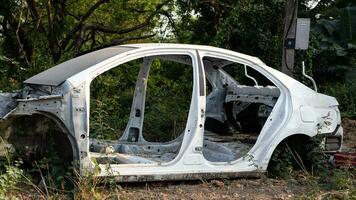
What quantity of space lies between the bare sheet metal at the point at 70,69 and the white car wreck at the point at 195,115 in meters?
0.01

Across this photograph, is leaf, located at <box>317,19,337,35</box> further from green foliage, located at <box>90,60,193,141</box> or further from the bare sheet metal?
the bare sheet metal

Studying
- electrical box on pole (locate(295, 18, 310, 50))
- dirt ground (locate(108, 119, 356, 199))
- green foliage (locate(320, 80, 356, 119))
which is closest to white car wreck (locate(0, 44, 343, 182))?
dirt ground (locate(108, 119, 356, 199))

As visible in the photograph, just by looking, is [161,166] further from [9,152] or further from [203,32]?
[203,32]

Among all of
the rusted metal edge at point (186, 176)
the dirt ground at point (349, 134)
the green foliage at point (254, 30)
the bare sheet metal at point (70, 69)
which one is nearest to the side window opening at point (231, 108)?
the rusted metal edge at point (186, 176)

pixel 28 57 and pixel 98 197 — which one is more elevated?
pixel 28 57

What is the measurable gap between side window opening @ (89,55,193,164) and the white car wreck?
19 mm

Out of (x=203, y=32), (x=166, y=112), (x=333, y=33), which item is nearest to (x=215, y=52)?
(x=166, y=112)

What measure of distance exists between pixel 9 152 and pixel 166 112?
18.1 feet

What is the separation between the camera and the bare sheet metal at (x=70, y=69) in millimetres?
6343

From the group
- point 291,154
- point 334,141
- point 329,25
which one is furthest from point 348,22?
point 291,154

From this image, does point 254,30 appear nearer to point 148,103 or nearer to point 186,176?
point 148,103

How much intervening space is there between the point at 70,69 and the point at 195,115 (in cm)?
154

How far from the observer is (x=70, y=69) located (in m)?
6.54

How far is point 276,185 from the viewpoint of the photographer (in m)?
7.19
